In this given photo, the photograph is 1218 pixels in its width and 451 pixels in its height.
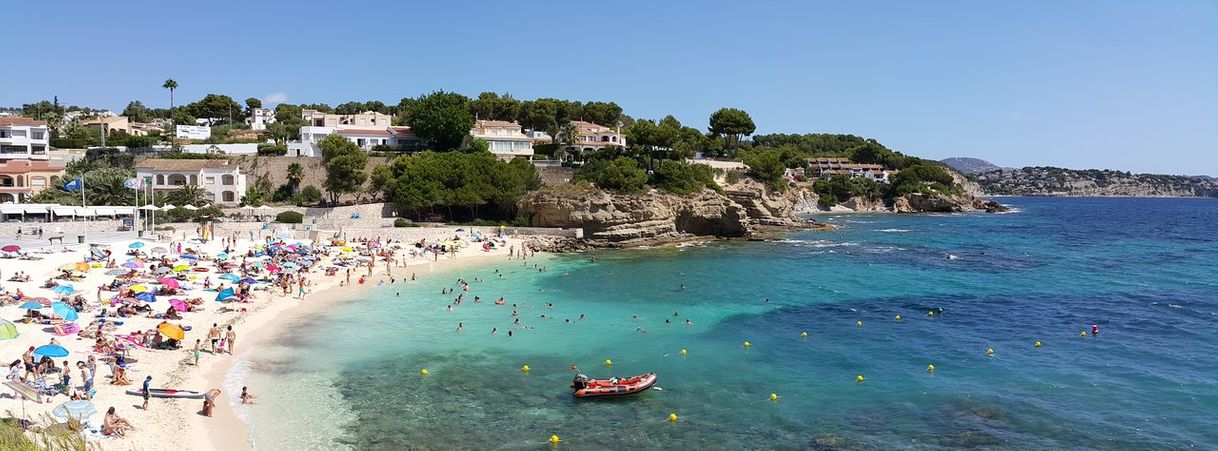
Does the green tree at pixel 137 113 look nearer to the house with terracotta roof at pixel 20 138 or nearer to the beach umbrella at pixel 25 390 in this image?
the house with terracotta roof at pixel 20 138

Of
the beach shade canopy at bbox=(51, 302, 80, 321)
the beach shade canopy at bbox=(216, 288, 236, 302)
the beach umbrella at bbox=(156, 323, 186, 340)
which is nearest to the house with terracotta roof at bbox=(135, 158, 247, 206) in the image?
the beach shade canopy at bbox=(216, 288, 236, 302)

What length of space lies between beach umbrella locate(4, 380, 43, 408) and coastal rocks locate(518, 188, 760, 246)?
134 feet

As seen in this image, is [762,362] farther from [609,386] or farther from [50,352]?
[50,352]

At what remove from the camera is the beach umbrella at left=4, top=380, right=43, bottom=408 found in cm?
1755

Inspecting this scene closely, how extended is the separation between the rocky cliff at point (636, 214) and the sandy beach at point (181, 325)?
1081 centimetres

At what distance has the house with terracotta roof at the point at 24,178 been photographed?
191 ft

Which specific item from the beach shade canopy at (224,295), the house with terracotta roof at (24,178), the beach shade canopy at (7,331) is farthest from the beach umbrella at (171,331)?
the house with terracotta roof at (24,178)

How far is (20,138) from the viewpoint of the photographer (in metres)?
67.2

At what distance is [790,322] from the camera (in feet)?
105

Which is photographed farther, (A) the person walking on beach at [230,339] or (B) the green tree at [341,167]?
(B) the green tree at [341,167]

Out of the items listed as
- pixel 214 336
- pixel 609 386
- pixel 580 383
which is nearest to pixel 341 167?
pixel 214 336

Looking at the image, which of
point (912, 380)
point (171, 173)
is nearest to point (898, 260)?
point (912, 380)

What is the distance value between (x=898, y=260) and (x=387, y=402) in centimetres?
4154

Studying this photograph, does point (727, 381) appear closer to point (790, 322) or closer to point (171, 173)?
point (790, 322)
